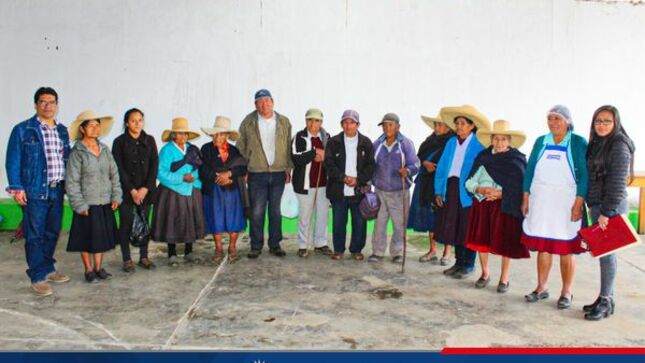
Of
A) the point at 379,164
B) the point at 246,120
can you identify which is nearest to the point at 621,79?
the point at 379,164

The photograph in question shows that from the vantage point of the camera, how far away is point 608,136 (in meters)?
3.85

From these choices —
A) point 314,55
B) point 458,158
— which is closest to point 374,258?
point 458,158

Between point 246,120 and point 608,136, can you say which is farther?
point 246,120

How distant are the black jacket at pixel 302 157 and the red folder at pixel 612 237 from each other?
252cm

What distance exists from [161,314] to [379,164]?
2424mm

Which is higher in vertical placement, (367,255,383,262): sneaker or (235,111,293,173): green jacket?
(235,111,293,173): green jacket

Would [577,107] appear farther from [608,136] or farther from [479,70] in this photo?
[608,136]

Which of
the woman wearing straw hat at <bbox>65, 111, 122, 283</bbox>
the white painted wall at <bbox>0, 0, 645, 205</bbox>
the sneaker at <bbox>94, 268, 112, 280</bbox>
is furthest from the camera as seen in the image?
the white painted wall at <bbox>0, 0, 645, 205</bbox>

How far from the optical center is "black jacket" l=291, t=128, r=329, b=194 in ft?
18.3

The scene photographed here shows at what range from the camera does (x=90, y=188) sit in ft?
15.1

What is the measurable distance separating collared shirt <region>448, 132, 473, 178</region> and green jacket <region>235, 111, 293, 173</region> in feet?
5.16

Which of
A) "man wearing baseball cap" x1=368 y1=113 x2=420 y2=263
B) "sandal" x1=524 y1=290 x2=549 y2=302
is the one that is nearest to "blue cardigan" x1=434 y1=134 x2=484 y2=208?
"man wearing baseball cap" x1=368 y1=113 x2=420 y2=263

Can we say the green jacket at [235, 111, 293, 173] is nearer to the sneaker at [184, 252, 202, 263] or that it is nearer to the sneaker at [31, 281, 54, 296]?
the sneaker at [184, 252, 202, 263]

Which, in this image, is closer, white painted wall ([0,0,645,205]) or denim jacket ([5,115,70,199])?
denim jacket ([5,115,70,199])
